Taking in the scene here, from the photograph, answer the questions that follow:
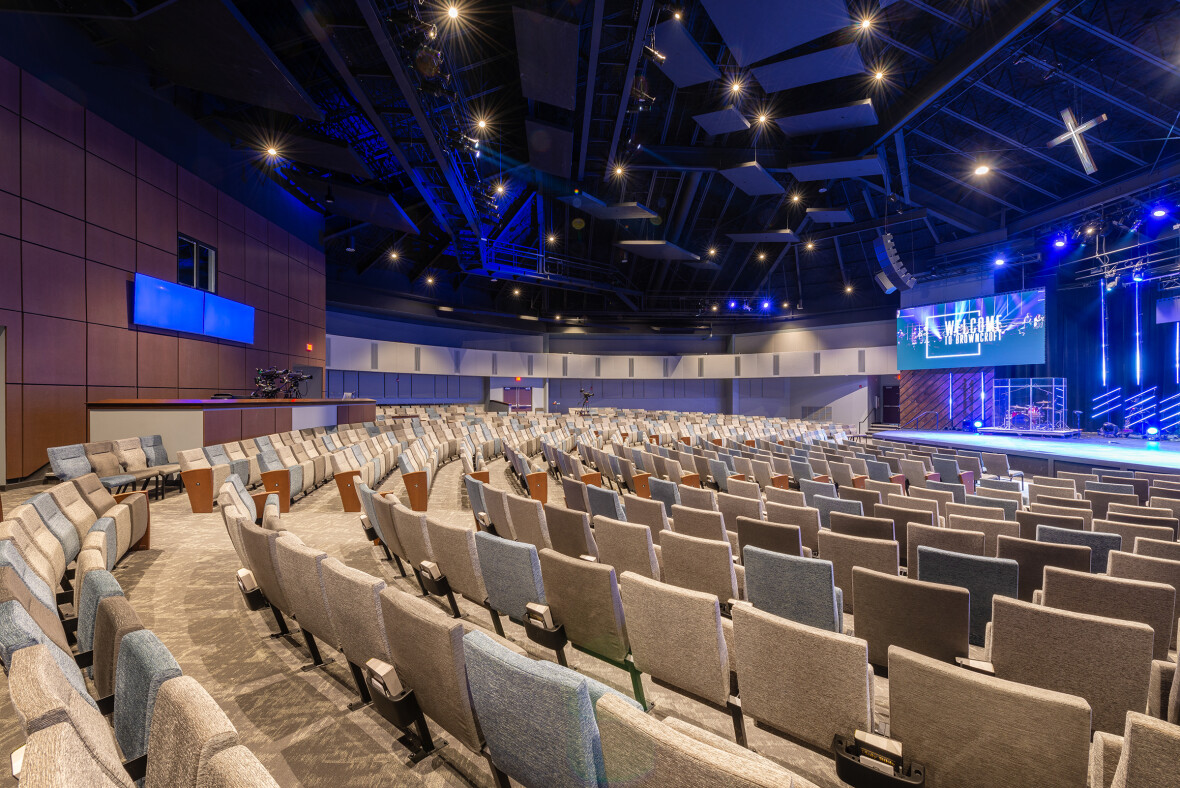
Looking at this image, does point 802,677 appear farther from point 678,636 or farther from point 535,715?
point 535,715

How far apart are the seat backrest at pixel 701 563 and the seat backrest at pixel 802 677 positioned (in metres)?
1.04

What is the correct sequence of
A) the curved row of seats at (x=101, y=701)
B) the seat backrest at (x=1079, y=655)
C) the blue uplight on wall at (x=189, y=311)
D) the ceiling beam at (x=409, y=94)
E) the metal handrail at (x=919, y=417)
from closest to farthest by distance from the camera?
the curved row of seats at (x=101, y=701) → the seat backrest at (x=1079, y=655) → the ceiling beam at (x=409, y=94) → the blue uplight on wall at (x=189, y=311) → the metal handrail at (x=919, y=417)

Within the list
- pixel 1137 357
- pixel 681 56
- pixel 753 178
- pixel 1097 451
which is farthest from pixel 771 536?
pixel 1137 357

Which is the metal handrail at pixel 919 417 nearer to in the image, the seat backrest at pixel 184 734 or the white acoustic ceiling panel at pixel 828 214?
the white acoustic ceiling panel at pixel 828 214

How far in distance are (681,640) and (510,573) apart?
1012 mm

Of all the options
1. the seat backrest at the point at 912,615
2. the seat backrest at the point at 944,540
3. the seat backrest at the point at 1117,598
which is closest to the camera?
the seat backrest at the point at 912,615

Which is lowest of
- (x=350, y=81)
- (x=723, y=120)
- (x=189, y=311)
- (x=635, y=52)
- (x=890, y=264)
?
(x=189, y=311)

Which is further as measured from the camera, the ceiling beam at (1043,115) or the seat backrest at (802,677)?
the ceiling beam at (1043,115)

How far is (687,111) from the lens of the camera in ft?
35.3

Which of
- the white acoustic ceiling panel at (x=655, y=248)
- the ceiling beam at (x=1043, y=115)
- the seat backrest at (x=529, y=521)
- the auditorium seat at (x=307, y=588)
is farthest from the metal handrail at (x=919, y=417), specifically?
the auditorium seat at (x=307, y=588)

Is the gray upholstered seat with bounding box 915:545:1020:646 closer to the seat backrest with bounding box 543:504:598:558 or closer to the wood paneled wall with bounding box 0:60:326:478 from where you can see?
the seat backrest with bounding box 543:504:598:558

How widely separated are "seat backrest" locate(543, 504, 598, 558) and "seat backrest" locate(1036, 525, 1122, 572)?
3.10 m

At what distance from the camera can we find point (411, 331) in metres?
21.0

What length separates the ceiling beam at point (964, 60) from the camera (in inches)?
258
